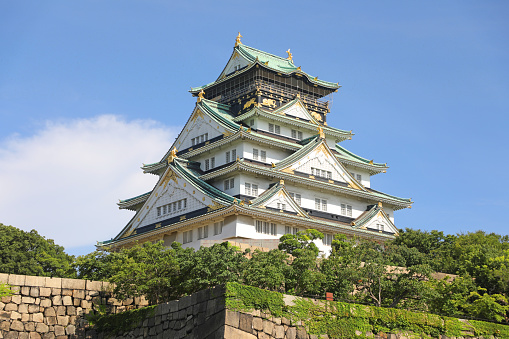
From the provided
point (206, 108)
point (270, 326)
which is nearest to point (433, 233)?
point (206, 108)

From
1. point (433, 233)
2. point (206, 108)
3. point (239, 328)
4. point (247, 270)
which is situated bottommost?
point (239, 328)

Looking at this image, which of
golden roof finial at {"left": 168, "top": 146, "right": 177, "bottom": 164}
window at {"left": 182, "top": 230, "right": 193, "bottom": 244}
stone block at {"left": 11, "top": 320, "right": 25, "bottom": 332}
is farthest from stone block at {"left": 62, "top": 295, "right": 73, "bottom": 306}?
golden roof finial at {"left": 168, "top": 146, "right": 177, "bottom": 164}

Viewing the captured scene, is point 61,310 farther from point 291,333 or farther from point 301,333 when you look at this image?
point 301,333

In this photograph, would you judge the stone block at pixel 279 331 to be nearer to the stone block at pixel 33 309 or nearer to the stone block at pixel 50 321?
the stone block at pixel 50 321

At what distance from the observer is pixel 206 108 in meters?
59.3

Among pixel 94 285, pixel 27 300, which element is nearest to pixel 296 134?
pixel 94 285

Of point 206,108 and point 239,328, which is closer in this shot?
point 239,328

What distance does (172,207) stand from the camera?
54156mm

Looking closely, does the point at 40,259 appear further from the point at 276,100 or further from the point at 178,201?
the point at 276,100

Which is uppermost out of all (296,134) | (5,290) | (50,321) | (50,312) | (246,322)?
(296,134)

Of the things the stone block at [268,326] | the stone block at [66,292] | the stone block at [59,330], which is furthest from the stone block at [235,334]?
the stone block at [66,292]

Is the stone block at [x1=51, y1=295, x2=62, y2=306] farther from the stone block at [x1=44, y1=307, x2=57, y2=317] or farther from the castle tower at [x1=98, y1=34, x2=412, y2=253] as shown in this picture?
the castle tower at [x1=98, y1=34, x2=412, y2=253]

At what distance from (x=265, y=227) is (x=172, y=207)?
7509 millimetres

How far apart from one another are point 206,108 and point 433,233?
20.3 metres
